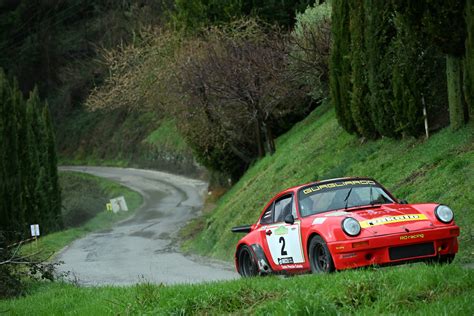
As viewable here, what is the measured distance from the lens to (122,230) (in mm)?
42688

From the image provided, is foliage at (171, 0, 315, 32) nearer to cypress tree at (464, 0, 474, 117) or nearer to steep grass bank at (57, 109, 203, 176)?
steep grass bank at (57, 109, 203, 176)

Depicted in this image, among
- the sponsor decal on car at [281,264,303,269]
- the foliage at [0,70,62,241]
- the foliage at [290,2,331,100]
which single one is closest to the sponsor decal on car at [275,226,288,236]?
the sponsor decal on car at [281,264,303,269]

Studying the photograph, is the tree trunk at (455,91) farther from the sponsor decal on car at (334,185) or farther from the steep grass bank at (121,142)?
the steep grass bank at (121,142)

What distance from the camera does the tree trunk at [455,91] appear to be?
18297 millimetres

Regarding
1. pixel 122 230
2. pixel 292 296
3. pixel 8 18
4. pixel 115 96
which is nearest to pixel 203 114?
pixel 115 96

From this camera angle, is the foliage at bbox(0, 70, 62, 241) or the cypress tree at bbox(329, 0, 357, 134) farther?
the foliage at bbox(0, 70, 62, 241)

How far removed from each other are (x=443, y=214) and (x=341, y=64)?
44.6 feet

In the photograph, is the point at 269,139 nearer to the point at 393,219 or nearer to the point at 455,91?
the point at 455,91

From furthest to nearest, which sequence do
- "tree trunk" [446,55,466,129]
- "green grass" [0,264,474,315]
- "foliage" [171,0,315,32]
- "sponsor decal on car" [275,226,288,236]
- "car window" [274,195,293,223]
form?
"foliage" [171,0,315,32]
"tree trunk" [446,55,466,129]
"car window" [274,195,293,223]
"sponsor decal on car" [275,226,288,236]
"green grass" [0,264,474,315]

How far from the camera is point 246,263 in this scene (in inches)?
558

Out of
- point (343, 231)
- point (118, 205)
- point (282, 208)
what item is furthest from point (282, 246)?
point (118, 205)

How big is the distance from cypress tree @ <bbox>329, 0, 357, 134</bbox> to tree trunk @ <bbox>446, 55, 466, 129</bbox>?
5166mm

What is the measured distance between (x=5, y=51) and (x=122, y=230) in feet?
141

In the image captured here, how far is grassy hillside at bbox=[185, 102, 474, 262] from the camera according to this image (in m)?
15.5
